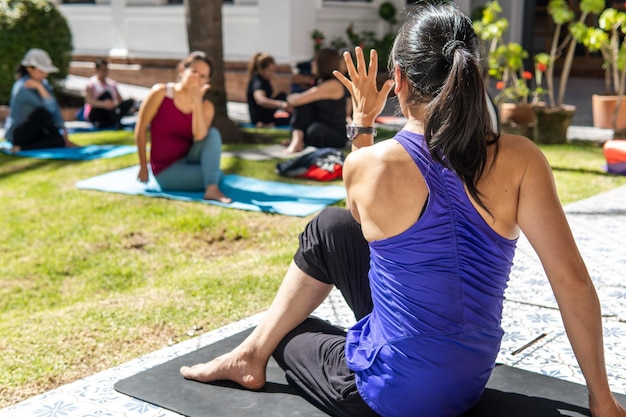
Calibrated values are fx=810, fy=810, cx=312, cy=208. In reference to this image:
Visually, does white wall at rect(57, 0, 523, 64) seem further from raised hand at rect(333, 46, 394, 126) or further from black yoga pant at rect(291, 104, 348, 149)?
raised hand at rect(333, 46, 394, 126)

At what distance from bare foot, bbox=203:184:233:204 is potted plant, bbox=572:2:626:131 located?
4.20 metres

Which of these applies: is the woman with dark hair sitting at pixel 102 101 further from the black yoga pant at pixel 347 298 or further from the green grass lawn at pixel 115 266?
the black yoga pant at pixel 347 298

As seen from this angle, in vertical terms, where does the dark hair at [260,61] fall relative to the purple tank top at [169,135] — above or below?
above

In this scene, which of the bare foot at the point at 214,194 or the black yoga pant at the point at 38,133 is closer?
the bare foot at the point at 214,194

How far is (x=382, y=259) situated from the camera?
7.60ft

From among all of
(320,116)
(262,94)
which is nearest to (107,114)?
(262,94)

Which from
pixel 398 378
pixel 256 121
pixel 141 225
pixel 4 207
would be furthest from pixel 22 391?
pixel 256 121

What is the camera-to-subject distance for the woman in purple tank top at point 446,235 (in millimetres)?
2156

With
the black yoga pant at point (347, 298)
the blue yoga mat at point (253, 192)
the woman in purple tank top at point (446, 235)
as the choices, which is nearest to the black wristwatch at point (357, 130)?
the black yoga pant at point (347, 298)

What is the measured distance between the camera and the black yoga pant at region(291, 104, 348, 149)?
29.8ft

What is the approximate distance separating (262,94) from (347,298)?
845 centimetres

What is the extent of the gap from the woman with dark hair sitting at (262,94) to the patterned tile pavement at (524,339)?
6377 mm

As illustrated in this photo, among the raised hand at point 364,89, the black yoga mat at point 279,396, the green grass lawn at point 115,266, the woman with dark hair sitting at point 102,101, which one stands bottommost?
the green grass lawn at point 115,266

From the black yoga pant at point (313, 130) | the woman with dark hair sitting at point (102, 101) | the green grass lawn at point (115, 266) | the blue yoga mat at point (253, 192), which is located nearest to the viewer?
the green grass lawn at point (115, 266)
